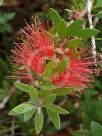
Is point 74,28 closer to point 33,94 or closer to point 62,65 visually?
point 62,65

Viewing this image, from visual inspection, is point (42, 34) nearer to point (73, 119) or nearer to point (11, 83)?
point (11, 83)

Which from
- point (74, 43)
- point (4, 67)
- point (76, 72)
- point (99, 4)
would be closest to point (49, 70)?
point (74, 43)

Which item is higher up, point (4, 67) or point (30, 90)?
point (4, 67)

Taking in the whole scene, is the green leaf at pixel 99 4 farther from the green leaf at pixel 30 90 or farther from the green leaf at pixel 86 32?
the green leaf at pixel 30 90

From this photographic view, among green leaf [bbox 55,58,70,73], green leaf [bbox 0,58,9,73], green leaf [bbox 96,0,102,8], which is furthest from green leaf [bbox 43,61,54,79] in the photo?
green leaf [bbox 0,58,9,73]

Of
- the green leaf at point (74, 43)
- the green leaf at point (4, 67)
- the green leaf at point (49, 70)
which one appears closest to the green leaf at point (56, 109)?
the green leaf at point (49, 70)

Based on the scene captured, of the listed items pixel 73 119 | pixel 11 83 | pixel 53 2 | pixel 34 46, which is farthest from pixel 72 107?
pixel 34 46
